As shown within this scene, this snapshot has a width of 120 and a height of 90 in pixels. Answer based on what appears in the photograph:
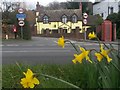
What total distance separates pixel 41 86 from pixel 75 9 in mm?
60205

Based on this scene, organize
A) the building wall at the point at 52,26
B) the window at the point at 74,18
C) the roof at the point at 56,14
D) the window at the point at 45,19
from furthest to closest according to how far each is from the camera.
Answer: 1. the window at the point at 45,19
2. the building wall at the point at 52,26
3. the roof at the point at 56,14
4. the window at the point at 74,18

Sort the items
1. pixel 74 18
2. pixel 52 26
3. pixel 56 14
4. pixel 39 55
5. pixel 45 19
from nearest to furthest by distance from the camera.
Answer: pixel 39 55 → pixel 74 18 → pixel 56 14 → pixel 52 26 → pixel 45 19

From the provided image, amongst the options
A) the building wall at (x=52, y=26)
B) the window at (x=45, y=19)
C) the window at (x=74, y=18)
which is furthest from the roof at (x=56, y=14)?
the building wall at (x=52, y=26)

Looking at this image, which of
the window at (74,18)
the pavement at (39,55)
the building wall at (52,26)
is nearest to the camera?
the pavement at (39,55)

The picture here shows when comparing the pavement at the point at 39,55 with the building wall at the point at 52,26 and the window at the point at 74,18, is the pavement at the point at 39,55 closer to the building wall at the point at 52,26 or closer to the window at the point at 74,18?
the window at the point at 74,18

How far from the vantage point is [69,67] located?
5.41 m

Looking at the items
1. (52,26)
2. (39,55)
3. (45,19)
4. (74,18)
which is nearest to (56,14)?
(52,26)

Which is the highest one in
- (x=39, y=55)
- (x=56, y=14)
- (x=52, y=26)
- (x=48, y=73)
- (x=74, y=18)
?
(x=56, y=14)

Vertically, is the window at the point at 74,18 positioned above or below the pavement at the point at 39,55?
above

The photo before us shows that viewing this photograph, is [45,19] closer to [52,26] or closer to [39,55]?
[52,26]

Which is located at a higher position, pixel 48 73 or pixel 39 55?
pixel 48 73

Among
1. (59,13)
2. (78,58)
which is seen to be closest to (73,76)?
(78,58)

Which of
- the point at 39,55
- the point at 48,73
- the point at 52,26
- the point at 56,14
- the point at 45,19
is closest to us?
the point at 48,73

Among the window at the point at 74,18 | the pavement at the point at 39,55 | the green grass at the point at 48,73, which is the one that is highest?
the green grass at the point at 48,73
